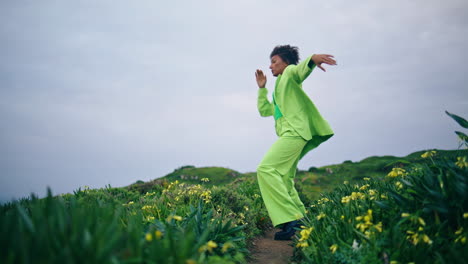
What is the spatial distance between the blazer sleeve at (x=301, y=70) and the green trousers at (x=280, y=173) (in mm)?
846

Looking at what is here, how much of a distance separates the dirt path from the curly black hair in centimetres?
338

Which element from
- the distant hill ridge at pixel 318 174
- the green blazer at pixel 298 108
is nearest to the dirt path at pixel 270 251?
the green blazer at pixel 298 108

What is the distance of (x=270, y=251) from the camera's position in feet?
15.0

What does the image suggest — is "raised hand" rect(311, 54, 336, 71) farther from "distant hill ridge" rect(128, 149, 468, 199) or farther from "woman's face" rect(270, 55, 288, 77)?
"distant hill ridge" rect(128, 149, 468, 199)

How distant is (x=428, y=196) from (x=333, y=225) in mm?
1028

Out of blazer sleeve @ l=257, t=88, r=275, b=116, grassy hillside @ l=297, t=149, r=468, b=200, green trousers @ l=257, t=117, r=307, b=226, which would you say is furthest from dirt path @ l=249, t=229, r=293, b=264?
grassy hillside @ l=297, t=149, r=468, b=200

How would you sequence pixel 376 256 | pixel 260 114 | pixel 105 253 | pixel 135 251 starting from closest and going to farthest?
pixel 105 253, pixel 135 251, pixel 376 256, pixel 260 114

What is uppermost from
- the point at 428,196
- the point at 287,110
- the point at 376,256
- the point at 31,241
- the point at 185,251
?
the point at 287,110

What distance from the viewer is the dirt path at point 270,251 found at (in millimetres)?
4129

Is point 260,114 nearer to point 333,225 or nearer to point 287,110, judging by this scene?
point 287,110

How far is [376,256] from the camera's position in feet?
8.47

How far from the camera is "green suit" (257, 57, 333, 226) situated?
16.2ft

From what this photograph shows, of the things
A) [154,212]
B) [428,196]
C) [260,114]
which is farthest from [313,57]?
[154,212]

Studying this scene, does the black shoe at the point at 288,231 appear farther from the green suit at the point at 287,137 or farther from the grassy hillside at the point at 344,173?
the grassy hillside at the point at 344,173
